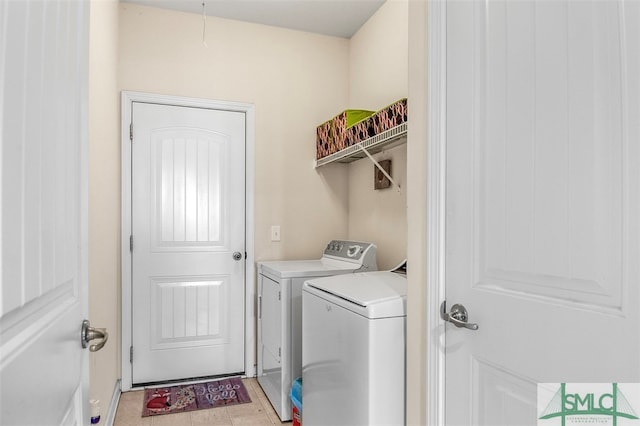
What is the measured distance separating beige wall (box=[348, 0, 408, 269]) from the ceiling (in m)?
0.12

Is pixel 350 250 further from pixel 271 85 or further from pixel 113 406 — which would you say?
pixel 113 406

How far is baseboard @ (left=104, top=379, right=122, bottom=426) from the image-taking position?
228 centimetres

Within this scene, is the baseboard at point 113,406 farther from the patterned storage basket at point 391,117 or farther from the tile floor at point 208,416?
the patterned storage basket at point 391,117

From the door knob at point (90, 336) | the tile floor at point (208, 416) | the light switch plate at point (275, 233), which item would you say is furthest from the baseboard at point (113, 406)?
the door knob at point (90, 336)

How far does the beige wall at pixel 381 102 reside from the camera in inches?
104

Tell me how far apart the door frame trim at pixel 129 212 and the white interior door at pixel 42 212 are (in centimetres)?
207

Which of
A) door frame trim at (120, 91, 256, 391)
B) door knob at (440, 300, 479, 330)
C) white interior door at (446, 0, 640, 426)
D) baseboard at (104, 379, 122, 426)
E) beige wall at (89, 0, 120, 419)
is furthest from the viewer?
door frame trim at (120, 91, 256, 391)

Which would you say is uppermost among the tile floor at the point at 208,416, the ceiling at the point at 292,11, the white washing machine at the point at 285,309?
the ceiling at the point at 292,11

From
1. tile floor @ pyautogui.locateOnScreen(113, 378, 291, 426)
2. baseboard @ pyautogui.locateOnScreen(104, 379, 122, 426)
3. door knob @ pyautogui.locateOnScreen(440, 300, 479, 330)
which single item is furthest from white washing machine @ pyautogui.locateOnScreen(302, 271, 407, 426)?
baseboard @ pyautogui.locateOnScreen(104, 379, 122, 426)

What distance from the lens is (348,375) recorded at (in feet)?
5.30

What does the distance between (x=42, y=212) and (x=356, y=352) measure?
119 centimetres

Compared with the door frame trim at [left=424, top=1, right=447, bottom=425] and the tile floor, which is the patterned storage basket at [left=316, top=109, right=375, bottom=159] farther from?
the tile floor

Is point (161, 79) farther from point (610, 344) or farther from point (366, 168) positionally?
point (610, 344)

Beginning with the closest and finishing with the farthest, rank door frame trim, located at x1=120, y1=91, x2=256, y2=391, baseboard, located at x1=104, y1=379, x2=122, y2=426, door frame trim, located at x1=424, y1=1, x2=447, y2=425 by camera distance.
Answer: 1. door frame trim, located at x1=424, y1=1, x2=447, y2=425
2. baseboard, located at x1=104, y1=379, x2=122, y2=426
3. door frame trim, located at x1=120, y1=91, x2=256, y2=391
